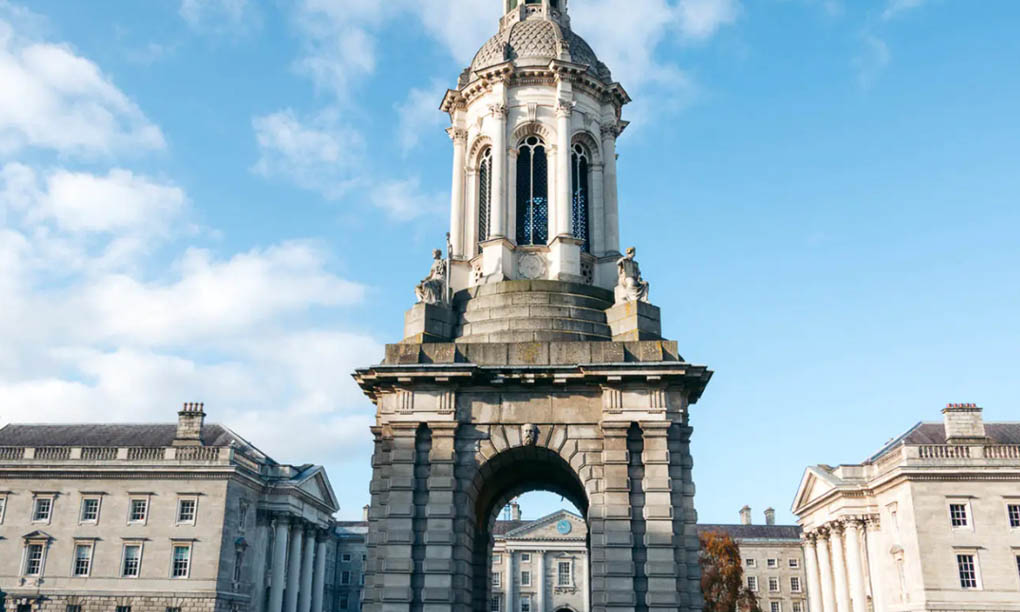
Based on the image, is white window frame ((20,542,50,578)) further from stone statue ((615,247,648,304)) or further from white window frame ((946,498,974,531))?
white window frame ((946,498,974,531))

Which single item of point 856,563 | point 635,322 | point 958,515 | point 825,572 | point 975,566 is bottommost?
point 975,566

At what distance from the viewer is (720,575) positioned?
64375mm

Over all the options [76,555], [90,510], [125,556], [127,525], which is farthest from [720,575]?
[76,555]

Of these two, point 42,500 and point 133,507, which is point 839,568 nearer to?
point 133,507

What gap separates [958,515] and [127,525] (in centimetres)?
5042

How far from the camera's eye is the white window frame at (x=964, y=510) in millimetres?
48781

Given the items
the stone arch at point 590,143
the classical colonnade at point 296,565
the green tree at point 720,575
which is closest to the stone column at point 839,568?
the green tree at point 720,575

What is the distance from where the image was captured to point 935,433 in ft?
181

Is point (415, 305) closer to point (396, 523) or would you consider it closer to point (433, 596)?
point (396, 523)

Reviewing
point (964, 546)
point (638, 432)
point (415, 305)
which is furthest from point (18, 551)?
point (964, 546)

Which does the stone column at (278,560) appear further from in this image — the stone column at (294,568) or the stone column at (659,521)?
the stone column at (659,521)

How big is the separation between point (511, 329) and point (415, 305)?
9.34 feet

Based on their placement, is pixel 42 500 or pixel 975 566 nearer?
pixel 975 566

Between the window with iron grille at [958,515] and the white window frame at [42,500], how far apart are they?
2157 inches
